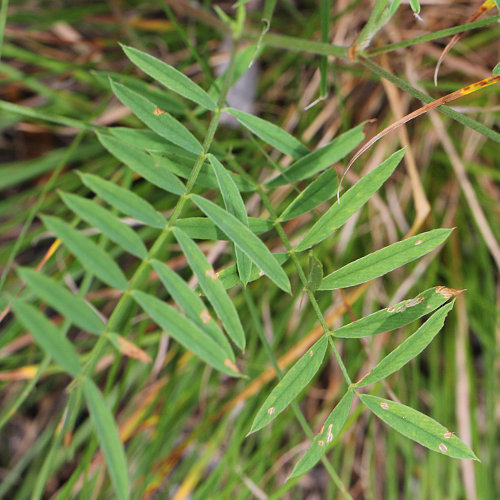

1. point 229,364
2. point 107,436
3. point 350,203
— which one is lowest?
point 107,436

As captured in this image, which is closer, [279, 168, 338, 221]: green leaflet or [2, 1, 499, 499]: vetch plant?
[2, 1, 499, 499]: vetch plant

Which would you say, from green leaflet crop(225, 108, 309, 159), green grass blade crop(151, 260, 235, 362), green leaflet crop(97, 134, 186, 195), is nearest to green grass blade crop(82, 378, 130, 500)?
green grass blade crop(151, 260, 235, 362)

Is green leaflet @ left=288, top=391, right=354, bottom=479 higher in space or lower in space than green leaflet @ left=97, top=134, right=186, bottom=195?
lower

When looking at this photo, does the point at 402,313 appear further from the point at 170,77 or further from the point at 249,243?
the point at 170,77

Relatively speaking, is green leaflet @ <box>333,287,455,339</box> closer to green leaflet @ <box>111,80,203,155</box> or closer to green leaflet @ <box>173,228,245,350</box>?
green leaflet @ <box>173,228,245,350</box>

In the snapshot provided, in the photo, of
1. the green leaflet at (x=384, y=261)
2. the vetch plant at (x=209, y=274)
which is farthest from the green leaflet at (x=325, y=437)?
the green leaflet at (x=384, y=261)

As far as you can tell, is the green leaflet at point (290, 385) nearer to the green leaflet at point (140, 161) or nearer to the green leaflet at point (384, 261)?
the green leaflet at point (384, 261)

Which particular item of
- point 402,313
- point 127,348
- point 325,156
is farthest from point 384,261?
point 127,348
